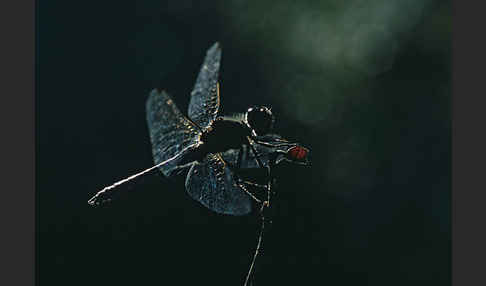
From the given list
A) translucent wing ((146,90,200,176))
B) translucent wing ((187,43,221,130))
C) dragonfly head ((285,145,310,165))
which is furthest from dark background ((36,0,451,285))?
dragonfly head ((285,145,310,165))

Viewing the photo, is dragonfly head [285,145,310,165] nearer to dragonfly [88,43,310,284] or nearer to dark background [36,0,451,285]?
dragonfly [88,43,310,284]

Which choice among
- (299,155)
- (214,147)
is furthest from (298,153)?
(214,147)

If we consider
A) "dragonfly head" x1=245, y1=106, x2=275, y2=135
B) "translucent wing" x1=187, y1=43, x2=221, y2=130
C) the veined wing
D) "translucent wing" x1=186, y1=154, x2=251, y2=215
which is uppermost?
"translucent wing" x1=187, y1=43, x2=221, y2=130

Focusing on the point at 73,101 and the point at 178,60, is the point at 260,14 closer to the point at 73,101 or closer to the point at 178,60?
the point at 178,60

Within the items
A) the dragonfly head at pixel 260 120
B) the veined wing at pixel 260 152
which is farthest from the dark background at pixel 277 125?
the dragonfly head at pixel 260 120

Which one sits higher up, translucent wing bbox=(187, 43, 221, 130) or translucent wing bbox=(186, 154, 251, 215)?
translucent wing bbox=(187, 43, 221, 130)

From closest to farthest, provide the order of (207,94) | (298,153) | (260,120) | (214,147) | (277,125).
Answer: (298,153)
(260,120)
(214,147)
(207,94)
(277,125)

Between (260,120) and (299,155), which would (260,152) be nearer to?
(260,120)
